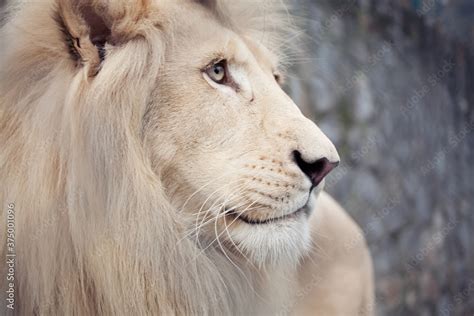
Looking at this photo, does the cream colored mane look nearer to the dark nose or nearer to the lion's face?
the lion's face

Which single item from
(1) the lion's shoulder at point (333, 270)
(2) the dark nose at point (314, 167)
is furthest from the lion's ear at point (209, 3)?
(1) the lion's shoulder at point (333, 270)

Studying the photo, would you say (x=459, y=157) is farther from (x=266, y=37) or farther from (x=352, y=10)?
(x=266, y=37)

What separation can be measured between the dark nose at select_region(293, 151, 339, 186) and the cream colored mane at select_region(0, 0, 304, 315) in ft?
0.92

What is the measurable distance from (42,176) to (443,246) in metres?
3.44

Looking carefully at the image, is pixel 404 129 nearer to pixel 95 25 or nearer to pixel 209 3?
pixel 209 3

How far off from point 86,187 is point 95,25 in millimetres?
331

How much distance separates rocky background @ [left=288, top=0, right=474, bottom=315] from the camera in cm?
397

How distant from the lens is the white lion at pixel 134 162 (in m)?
1.61

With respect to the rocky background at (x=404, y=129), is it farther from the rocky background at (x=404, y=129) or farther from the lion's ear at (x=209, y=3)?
the lion's ear at (x=209, y=3)

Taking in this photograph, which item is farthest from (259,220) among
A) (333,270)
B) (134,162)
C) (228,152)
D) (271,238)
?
(333,270)

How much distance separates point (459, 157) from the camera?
4.70m

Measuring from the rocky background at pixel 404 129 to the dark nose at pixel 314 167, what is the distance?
1933 mm

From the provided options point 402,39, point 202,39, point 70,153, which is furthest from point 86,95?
point 402,39

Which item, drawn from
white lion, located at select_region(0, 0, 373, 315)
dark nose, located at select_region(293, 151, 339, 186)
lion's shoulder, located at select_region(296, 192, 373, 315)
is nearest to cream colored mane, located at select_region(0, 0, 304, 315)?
white lion, located at select_region(0, 0, 373, 315)
